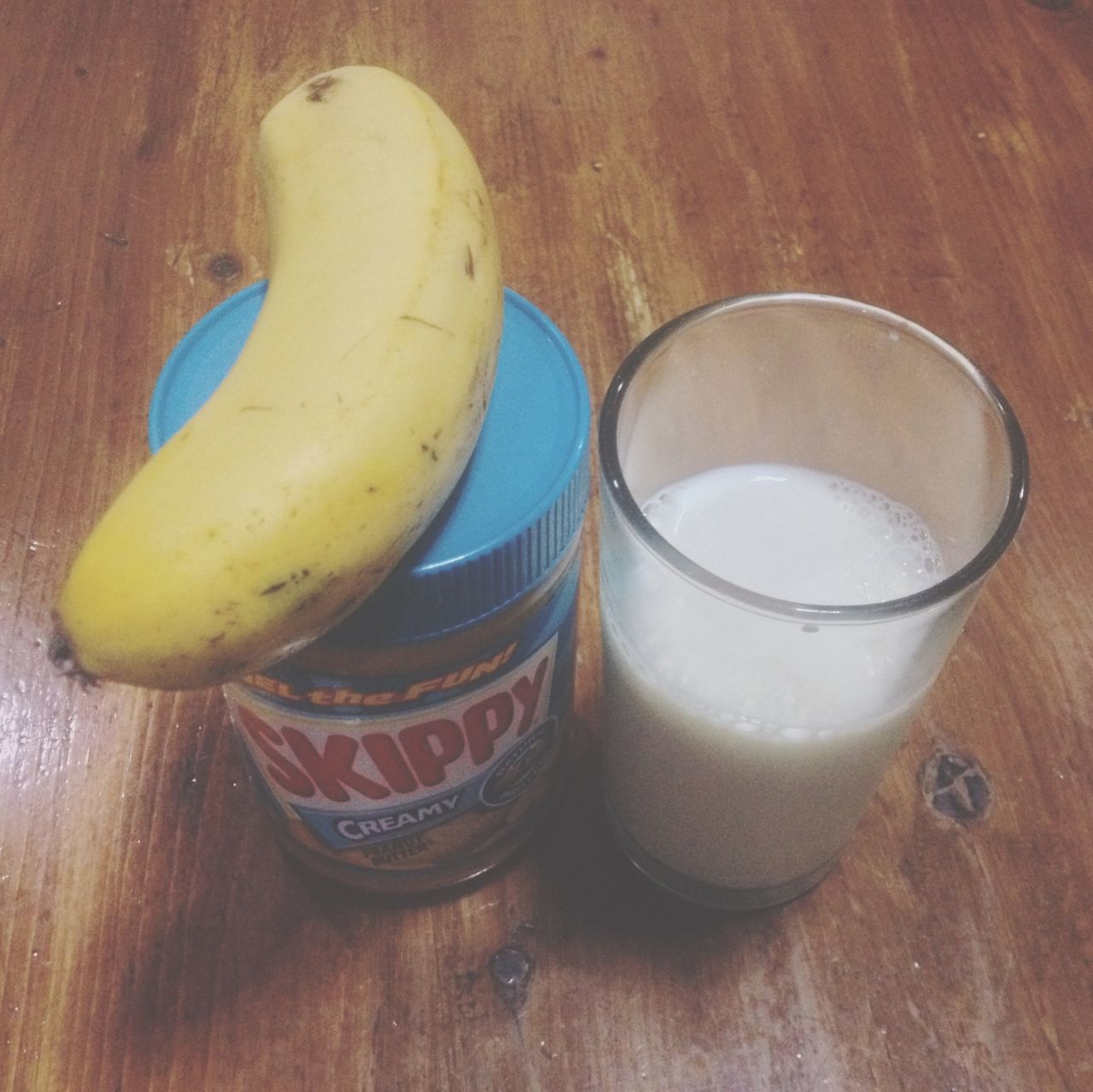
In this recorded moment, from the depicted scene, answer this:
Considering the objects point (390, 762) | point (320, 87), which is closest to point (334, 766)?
point (390, 762)

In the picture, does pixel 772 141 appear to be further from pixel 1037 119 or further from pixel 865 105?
pixel 1037 119

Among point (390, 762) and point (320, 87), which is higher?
point (320, 87)

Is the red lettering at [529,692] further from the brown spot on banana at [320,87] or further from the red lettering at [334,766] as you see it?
the brown spot on banana at [320,87]

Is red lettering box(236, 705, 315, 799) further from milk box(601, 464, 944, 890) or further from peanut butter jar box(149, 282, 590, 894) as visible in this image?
milk box(601, 464, 944, 890)

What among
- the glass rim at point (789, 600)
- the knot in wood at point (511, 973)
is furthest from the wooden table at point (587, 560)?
the glass rim at point (789, 600)

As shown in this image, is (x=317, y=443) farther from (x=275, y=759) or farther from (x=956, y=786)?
(x=956, y=786)

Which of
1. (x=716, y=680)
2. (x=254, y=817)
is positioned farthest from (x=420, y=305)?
(x=254, y=817)
